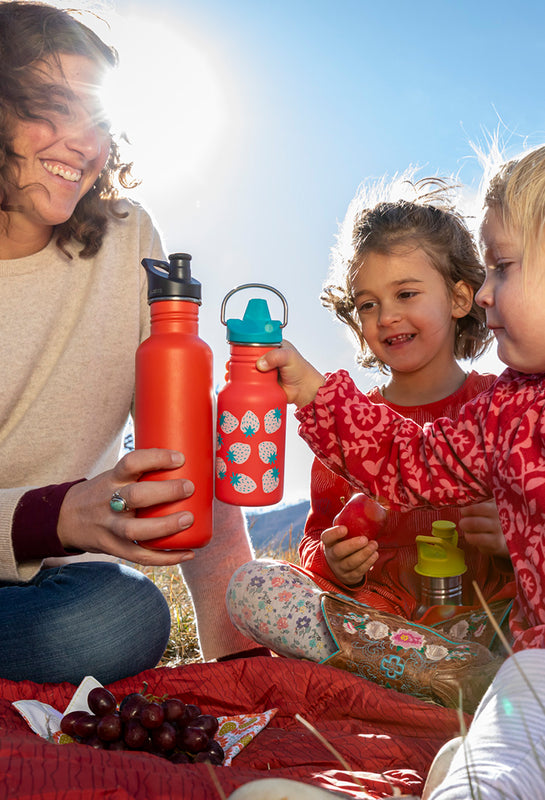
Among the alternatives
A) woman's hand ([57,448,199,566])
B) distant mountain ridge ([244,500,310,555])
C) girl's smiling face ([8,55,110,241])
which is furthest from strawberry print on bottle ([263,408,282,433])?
distant mountain ridge ([244,500,310,555])

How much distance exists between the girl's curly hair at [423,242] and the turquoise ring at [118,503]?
1.25 metres

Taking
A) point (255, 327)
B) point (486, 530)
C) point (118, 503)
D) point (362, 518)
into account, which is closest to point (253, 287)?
point (255, 327)

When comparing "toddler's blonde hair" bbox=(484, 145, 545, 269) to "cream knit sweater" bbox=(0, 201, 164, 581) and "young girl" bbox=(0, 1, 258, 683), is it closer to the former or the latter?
"young girl" bbox=(0, 1, 258, 683)

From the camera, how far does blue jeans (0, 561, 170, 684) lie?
1798 millimetres

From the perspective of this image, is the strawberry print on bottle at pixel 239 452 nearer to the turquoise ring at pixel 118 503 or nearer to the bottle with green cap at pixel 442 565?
the turquoise ring at pixel 118 503

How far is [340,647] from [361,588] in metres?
0.32

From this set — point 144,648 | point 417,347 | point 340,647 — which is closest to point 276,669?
point 340,647

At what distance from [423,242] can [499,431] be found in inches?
40.6

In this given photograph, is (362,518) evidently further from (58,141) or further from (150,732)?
(58,141)

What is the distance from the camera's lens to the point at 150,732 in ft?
4.64

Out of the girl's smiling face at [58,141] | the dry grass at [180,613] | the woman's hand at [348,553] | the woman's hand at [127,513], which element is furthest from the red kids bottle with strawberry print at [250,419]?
the dry grass at [180,613]

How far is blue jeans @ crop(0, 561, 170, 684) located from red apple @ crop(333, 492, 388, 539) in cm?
57

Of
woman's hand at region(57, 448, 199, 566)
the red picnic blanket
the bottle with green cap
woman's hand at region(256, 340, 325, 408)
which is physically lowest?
the red picnic blanket

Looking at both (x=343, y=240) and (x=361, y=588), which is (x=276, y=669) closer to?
(x=361, y=588)
